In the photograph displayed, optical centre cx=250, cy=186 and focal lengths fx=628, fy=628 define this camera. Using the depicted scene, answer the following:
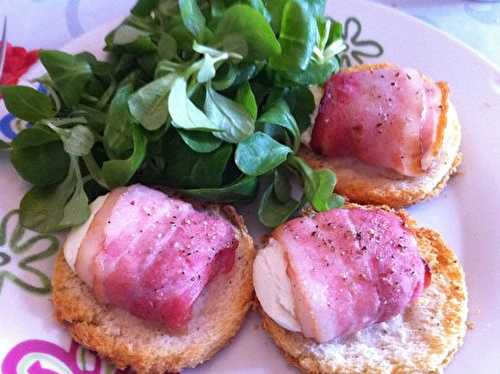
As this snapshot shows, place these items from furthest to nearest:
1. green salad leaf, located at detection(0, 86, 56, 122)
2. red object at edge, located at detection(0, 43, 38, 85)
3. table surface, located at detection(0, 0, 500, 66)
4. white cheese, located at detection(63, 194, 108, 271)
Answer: table surface, located at detection(0, 0, 500, 66)
red object at edge, located at detection(0, 43, 38, 85)
green salad leaf, located at detection(0, 86, 56, 122)
white cheese, located at detection(63, 194, 108, 271)

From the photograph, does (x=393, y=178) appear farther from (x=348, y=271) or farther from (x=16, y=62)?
(x=16, y=62)

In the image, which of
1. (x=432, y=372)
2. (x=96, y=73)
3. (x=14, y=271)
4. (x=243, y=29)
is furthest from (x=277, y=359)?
(x=96, y=73)

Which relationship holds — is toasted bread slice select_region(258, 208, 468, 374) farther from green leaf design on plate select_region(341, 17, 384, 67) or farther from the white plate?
green leaf design on plate select_region(341, 17, 384, 67)

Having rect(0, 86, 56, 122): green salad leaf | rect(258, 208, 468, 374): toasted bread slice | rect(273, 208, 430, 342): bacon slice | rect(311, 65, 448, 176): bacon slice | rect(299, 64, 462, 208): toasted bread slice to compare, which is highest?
rect(0, 86, 56, 122): green salad leaf

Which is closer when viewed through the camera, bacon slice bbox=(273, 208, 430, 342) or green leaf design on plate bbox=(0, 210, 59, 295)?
bacon slice bbox=(273, 208, 430, 342)

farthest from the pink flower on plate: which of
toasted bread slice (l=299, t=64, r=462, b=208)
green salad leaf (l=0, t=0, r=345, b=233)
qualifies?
toasted bread slice (l=299, t=64, r=462, b=208)

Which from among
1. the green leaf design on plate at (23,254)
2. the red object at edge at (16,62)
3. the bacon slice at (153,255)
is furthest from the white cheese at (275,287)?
the red object at edge at (16,62)
